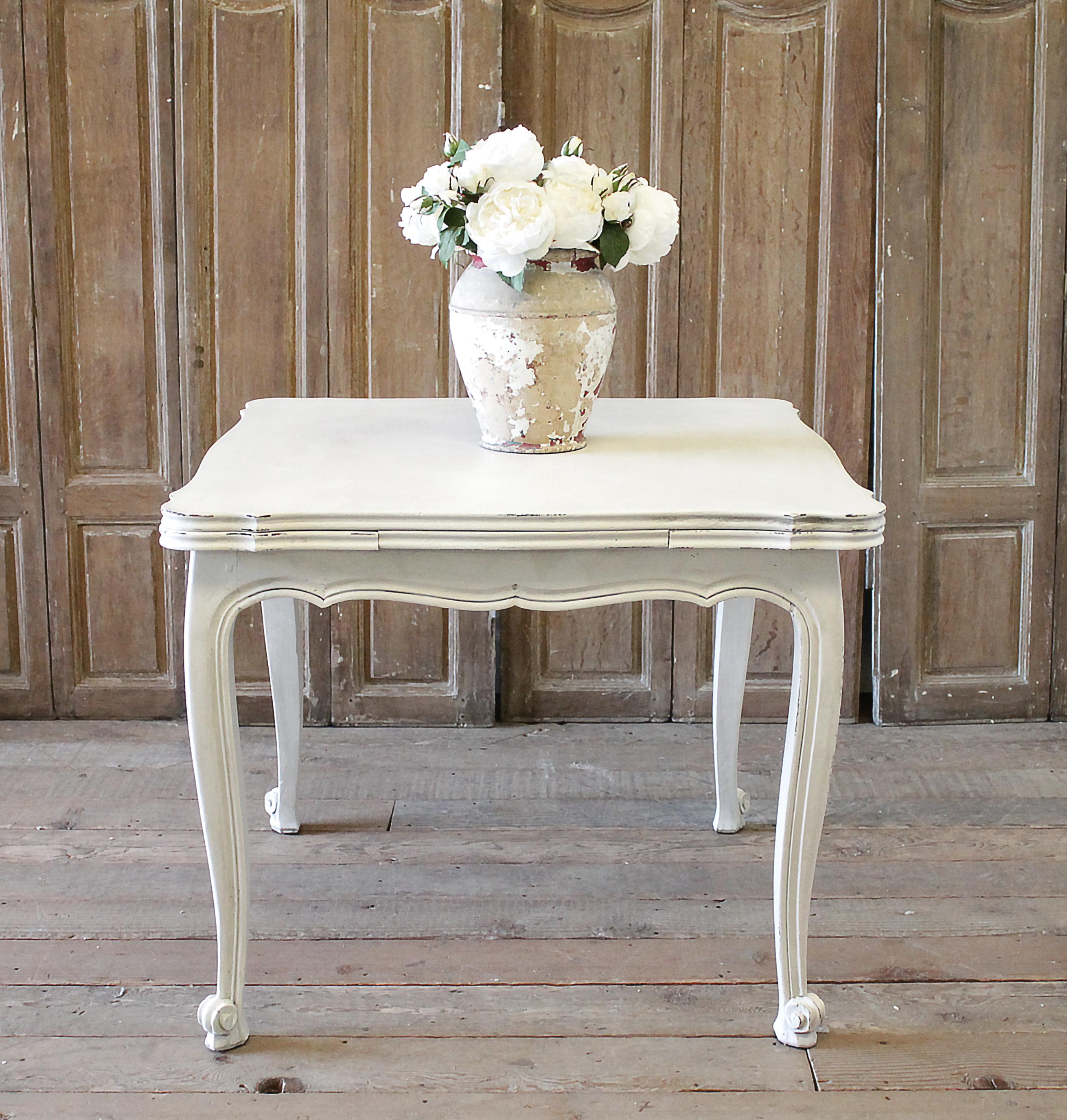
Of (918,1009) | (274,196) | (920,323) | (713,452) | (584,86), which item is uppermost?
(584,86)

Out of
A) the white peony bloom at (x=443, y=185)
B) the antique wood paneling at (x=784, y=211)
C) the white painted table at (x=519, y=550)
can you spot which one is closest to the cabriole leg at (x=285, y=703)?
the white painted table at (x=519, y=550)

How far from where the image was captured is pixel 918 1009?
6.94 feet

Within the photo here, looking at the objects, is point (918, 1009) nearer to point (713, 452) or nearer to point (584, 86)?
point (713, 452)

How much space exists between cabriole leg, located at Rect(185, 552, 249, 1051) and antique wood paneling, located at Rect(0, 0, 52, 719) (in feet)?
4.75

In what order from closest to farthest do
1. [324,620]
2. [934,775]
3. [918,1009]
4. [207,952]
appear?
[918,1009], [207,952], [934,775], [324,620]

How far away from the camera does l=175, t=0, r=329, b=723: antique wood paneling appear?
3014 mm

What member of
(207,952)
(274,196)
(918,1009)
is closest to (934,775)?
(918,1009)

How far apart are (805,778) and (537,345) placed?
0.76 metres

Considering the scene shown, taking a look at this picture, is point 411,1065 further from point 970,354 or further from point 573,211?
point 970,354

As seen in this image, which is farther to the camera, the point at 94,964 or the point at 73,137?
the point at 73,137

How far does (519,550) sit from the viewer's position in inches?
72.6

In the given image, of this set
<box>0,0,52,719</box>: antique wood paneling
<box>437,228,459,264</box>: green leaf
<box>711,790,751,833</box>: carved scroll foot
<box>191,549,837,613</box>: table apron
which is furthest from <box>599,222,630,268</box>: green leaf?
<box>0,0,52,719</box>: antique wood paneling

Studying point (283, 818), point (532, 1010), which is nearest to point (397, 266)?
point (283, 818)

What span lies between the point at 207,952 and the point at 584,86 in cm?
206
